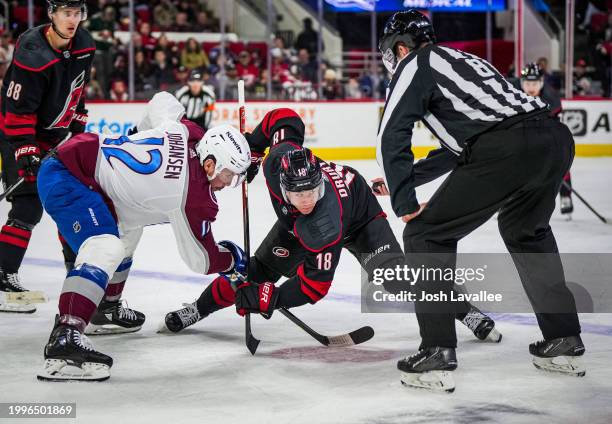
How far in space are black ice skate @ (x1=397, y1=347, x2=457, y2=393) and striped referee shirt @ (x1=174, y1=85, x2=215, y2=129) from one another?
6643 millimetres

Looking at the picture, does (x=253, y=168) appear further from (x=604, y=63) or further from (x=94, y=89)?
(x=604, y=63)

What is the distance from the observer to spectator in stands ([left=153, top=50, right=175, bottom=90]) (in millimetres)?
11703

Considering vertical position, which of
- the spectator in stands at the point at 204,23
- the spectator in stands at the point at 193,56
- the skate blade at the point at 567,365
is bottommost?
the skate blade at the point at 567,365

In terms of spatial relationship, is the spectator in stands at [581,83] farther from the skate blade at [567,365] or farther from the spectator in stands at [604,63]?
the skate blade at [567,365]

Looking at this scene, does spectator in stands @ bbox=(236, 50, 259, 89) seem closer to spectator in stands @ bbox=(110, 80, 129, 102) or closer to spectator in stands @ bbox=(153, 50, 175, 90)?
spectator in stands @ bbox=(153, 50, 175, 90)

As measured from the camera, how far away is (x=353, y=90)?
42.1ft

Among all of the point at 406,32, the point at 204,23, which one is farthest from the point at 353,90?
the point at 406,32

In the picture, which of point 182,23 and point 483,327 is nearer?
point 483,327

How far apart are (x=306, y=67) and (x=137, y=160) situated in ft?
30.7

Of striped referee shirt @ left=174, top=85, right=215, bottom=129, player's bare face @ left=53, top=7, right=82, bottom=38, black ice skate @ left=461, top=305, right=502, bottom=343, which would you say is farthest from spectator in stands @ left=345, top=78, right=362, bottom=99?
black ice skate @ left=461, top=305, right=502, bottom=343

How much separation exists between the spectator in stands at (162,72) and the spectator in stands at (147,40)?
3.4 inches

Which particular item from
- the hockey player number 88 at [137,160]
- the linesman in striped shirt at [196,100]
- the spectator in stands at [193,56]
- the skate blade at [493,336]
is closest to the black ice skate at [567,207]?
the linesman in striped shirt at [196,100]

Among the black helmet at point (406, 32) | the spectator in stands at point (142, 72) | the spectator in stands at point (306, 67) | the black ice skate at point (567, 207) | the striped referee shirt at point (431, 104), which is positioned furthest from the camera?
the spectator in stands at point (306, 67)

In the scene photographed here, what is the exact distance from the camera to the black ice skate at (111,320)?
396cm
